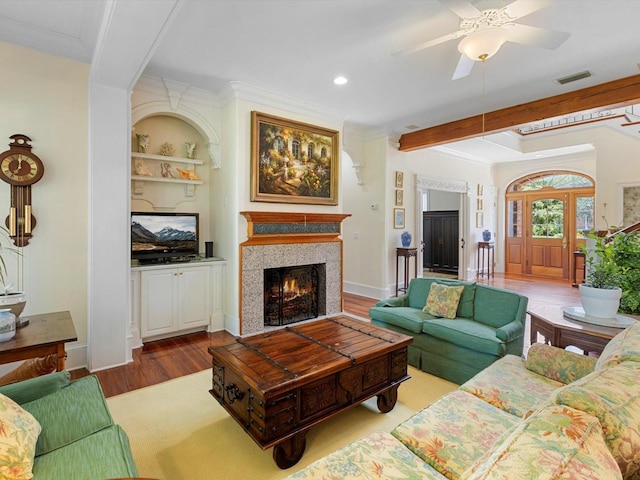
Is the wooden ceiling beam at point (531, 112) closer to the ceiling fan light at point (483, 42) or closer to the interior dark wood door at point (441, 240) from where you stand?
the ceiling fan light at point (483, 42)

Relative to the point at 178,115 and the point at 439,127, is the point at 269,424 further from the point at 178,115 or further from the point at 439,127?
the point at 439,127

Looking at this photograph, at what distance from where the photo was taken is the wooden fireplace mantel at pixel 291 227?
13.3 ft

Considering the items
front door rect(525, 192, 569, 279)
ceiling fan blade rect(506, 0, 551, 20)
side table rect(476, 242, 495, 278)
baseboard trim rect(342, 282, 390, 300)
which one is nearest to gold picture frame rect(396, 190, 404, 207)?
baseboard trim rect(342, 282, 390, 300)

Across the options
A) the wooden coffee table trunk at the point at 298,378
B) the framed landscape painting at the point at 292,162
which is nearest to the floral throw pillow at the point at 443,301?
the wooden coffee table trunk at the point at 298,378

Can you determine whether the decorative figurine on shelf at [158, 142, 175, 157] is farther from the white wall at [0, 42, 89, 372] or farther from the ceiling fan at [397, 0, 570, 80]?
the ceiling fan at [397, 0, 570, 80]

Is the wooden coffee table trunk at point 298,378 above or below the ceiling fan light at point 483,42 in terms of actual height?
below

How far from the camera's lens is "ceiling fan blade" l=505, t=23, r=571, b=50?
220cm

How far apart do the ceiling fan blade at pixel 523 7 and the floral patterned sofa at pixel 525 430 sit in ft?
6.61

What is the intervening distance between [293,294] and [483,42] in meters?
3.55

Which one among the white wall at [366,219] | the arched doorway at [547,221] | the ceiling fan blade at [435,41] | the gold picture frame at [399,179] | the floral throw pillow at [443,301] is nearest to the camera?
the ceiling fan blade at [435,41]

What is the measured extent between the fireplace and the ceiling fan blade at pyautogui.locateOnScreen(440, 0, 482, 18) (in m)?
3.33

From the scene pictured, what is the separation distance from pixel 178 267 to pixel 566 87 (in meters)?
5.06

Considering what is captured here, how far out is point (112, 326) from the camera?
3.14m

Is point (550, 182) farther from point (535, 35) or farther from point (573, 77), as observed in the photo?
point (535, 35)
